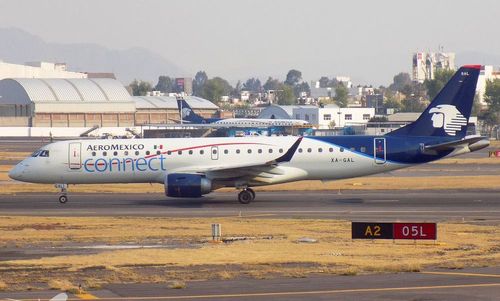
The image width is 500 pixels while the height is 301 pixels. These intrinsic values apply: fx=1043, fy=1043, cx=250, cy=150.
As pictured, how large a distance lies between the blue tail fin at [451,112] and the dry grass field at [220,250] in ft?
39.2

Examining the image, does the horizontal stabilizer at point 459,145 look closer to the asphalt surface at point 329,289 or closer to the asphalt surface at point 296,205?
the asphalt surface at point 296,205

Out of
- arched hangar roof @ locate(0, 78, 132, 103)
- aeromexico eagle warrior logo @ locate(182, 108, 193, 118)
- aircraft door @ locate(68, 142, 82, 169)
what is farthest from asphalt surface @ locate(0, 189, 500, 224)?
arched hangar roof @ locate(0, 78, 132, 103)

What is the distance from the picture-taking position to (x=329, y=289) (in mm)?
25828

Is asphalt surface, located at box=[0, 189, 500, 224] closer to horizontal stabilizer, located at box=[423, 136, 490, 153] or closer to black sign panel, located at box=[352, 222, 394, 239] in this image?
horizontal stabilizer, located at box=[423, 136, 490, 153]

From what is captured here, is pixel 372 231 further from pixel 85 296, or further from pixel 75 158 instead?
pixel 75 158

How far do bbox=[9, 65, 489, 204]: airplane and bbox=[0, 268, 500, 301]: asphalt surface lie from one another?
24287 mm

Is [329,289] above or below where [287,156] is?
below

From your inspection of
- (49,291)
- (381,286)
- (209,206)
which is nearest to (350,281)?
(381,286)

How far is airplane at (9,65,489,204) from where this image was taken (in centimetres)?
5238

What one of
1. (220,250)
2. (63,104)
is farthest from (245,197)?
(63,104)

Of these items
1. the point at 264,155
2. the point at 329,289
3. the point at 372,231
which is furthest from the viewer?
the point at 264,155

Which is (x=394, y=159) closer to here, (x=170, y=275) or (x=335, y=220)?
(x=335, y=220)

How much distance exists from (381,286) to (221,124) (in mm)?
139031

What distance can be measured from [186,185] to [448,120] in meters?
13.9
